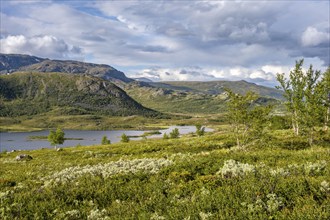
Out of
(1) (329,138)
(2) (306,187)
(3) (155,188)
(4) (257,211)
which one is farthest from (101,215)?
(1) (329,138)

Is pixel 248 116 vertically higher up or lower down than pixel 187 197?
higher up

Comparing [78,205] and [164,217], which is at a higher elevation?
[164,217]

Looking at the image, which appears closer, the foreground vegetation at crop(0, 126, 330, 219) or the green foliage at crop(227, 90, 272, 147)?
the foreground vegetation at crop(0, 126, 330, 219)

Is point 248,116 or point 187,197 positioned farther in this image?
point 248,116

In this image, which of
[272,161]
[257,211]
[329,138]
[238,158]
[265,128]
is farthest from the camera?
[329,138]

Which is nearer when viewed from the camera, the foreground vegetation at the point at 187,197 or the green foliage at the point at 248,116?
the foreground vegetation at the point at 187,197

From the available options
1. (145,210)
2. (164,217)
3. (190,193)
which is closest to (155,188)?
(190,193)

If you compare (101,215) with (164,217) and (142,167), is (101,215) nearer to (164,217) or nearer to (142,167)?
(164,217)

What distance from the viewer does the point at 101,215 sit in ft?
35.7

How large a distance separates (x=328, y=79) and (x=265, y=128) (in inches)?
957

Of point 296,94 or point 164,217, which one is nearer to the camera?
point 164,217

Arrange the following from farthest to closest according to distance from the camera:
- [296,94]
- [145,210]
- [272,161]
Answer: [296,94] < [272,161] < [145,210]

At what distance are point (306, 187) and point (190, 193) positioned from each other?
462cm

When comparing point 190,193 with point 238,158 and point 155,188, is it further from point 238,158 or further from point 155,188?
point 238,158
